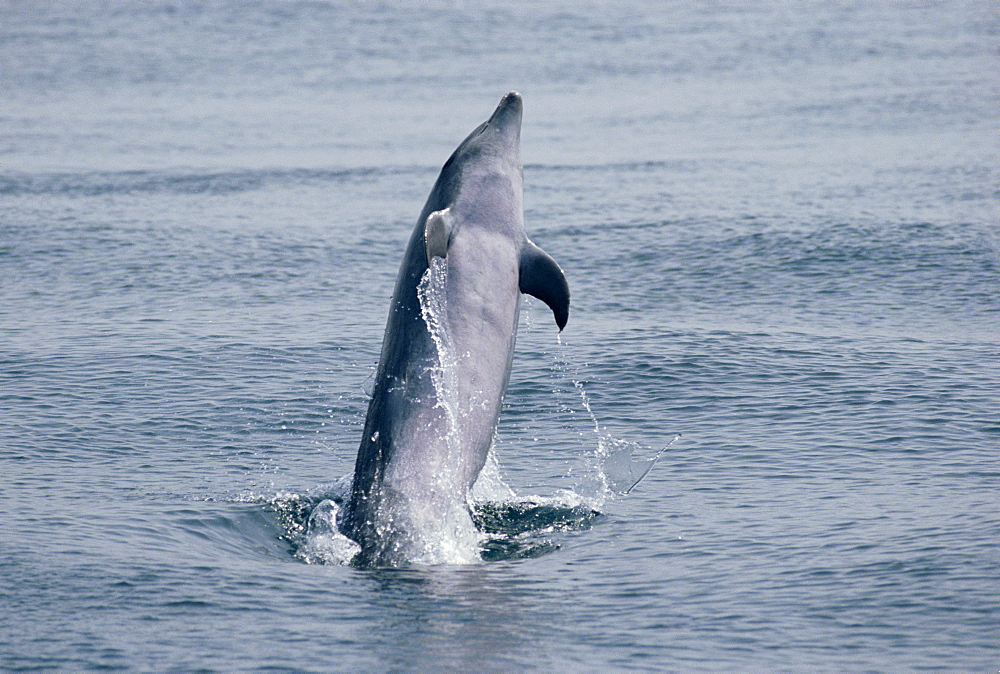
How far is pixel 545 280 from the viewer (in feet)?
55.2

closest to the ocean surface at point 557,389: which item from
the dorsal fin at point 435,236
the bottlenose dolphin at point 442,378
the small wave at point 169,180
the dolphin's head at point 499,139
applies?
the small wave at point 169,180

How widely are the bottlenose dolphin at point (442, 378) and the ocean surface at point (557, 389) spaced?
0.61 meters

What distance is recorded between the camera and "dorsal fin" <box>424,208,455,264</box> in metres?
15.8

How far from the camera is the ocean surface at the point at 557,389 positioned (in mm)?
14266

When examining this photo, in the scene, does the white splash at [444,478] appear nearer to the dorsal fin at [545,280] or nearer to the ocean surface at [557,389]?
the ocean surface at [557,389]

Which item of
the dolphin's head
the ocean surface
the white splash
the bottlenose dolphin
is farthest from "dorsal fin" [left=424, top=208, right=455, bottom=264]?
the ocean surface

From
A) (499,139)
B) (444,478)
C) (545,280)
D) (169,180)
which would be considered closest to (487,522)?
(444,478)

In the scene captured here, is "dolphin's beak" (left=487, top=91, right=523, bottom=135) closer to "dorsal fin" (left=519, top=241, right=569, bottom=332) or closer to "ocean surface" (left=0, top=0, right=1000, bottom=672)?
"dorsal fin" (left=519, top=241, right=569, bottom=332)

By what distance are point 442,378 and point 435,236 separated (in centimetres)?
155

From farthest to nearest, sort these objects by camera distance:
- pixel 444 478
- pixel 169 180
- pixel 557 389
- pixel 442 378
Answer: pixel 169 180 < pixel 557 389 < pixel 442 378 < pixel 444 478

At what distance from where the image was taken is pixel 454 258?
655 inches

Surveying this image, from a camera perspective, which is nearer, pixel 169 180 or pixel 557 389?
pixel 557 389

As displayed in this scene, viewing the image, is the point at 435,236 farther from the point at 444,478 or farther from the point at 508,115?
the point at 508,115

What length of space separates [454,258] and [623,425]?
5.96m
